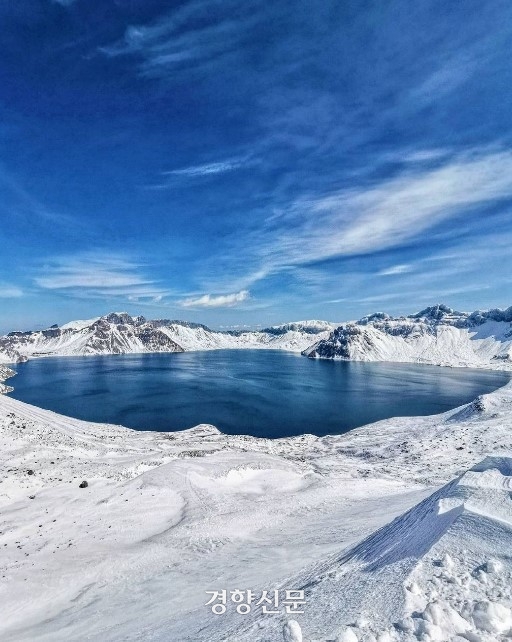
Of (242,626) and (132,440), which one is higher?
(242,626)

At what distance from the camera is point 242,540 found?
68.0 ft

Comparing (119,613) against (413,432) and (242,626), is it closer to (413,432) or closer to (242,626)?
(242,626)

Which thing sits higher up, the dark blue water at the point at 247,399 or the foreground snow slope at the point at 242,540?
the foreground snow slope at the point at 242,540

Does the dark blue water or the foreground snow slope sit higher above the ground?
the foreground snow slope

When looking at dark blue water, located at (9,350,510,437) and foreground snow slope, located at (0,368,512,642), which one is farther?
dark blue water, located at (9,350,510,437)

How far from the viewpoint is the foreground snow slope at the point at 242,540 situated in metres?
7.74

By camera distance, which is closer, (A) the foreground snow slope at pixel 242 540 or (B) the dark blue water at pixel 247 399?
(A) the foreground snow slope at pixel 242 540

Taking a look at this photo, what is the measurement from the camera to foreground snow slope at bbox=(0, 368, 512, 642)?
7742 mm

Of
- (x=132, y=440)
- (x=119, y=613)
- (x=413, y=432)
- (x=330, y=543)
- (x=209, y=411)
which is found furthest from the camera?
(x=209, y=411)

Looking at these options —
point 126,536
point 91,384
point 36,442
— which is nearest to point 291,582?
point 126,536

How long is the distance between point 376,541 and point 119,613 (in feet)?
32.7

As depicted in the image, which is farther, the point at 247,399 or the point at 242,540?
the point at 247,399

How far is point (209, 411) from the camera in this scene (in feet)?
307

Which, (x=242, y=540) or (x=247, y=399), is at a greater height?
(x=242, y=540)
